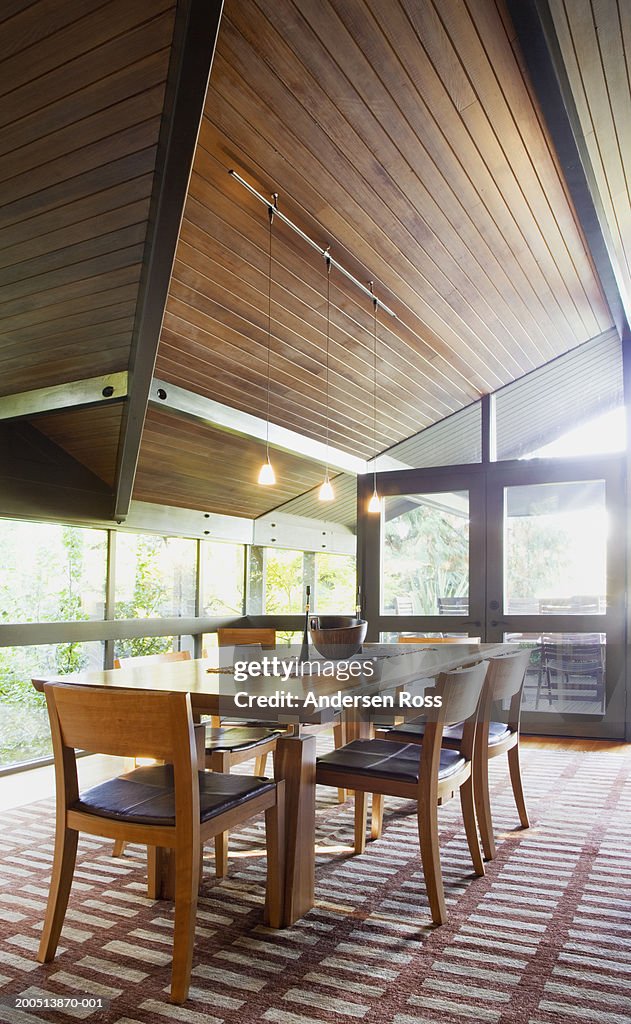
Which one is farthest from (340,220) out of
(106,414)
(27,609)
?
(27,609)

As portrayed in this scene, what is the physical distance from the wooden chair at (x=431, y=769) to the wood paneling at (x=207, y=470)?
2.85 meters

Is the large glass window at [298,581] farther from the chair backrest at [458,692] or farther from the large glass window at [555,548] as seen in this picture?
the chair backrest at [458,692]

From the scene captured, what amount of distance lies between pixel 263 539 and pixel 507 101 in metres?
4.62

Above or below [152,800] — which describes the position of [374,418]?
above

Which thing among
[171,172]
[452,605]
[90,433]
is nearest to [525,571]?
[452,605]

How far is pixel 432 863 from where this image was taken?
254 centimetres

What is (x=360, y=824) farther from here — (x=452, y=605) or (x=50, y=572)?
(x=452, y=605)

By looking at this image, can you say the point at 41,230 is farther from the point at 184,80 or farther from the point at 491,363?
the point at 491,363

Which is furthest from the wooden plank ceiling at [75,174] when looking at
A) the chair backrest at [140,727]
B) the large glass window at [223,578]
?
the large glass window at [223,578]

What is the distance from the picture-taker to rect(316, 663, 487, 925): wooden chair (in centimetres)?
257

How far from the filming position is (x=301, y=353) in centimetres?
491

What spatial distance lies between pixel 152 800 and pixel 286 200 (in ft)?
8.99

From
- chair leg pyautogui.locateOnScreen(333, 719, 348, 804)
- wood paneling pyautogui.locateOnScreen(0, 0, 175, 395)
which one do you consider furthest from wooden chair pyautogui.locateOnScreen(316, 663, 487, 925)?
wood paneling pyautogui.locateOnScreen(0, 0, 175, 395)

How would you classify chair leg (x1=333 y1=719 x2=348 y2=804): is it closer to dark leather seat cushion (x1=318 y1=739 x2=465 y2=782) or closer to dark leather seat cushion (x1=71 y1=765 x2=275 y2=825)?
dark leather seat cushion (x1=318 y1=739 x2=465 y2=782)
